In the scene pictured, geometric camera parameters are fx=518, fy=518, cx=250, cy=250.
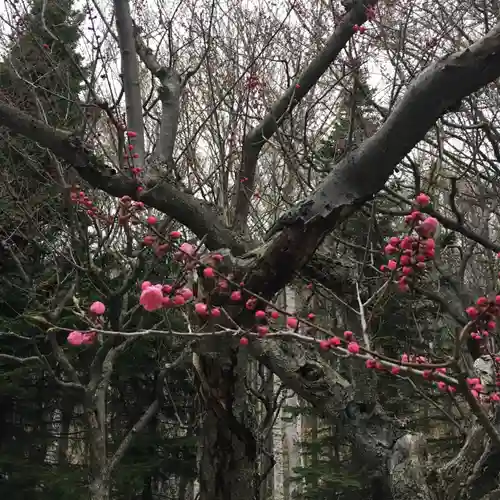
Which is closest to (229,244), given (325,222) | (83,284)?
(325,222)

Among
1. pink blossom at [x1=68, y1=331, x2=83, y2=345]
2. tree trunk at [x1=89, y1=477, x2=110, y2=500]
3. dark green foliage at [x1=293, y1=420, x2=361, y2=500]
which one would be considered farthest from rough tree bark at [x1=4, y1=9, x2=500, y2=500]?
dark green foliage at [x1=293, y1=420, x2=361, y2=500]

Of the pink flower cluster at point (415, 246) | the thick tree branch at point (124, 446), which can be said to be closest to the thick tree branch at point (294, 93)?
the pink flower cluster at point (415, 246)

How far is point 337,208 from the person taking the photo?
2.28m

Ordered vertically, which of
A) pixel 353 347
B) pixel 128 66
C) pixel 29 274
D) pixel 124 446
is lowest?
pixel 353 347

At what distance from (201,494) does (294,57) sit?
4.50 meters

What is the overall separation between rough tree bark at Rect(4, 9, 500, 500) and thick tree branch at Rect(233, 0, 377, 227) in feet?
3.69

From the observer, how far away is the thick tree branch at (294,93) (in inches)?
153

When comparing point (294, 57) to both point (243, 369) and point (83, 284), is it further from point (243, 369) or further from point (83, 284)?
point (83, 284)

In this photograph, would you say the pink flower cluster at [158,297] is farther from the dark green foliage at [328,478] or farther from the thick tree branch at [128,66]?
the dark green foliage at [328,478]

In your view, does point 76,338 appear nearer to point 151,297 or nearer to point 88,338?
point 88,338

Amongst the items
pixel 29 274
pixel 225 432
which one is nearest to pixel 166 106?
pixel 225 432

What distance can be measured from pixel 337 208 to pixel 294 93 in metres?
1.85

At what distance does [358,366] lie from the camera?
3.22m

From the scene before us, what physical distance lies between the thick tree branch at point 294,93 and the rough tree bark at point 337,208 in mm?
1125
